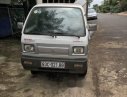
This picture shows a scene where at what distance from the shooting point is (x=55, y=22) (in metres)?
8.22

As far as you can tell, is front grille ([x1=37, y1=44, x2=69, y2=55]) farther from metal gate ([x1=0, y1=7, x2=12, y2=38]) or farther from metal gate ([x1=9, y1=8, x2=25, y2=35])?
metal gate ([x1=9, y1=8, x2=25, y2=35])

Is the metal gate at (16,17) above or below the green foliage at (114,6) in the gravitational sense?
above

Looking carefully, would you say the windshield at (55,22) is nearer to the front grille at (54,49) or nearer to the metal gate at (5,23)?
the front grille at (54,49)

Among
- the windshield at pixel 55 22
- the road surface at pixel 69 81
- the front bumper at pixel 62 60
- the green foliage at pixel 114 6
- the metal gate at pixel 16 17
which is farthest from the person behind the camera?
the green foliage at pixel 114 6

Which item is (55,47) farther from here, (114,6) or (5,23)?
(114,6)

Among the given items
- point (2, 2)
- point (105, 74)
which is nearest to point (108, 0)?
point (2, 2)

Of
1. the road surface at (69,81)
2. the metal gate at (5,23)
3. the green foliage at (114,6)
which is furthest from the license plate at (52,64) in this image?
the green foliage at (114,6)

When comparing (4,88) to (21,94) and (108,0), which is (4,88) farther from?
(108,0)

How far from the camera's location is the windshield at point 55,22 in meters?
7.89

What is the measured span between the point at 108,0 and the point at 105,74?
213ft

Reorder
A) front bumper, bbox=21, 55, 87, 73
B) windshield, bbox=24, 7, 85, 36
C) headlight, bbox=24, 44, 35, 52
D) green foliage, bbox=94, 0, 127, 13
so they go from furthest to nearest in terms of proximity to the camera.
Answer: green foliage, bbox=94, 0, 127, 13, windshield, bbox=24, 7, 85, 36, headlight, bbox=24, 44, 35, 52, front bumper, bbox=21, 55, 87, 73

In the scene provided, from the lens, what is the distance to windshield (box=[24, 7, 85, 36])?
7889 mm

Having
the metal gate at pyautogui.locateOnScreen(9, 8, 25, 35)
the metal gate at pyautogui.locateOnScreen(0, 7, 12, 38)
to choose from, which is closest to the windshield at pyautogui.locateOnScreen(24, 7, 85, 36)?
the metal gate at pyautogui.locateOnScreen(0, 7, 12, 38)

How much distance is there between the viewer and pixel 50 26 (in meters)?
8.07
